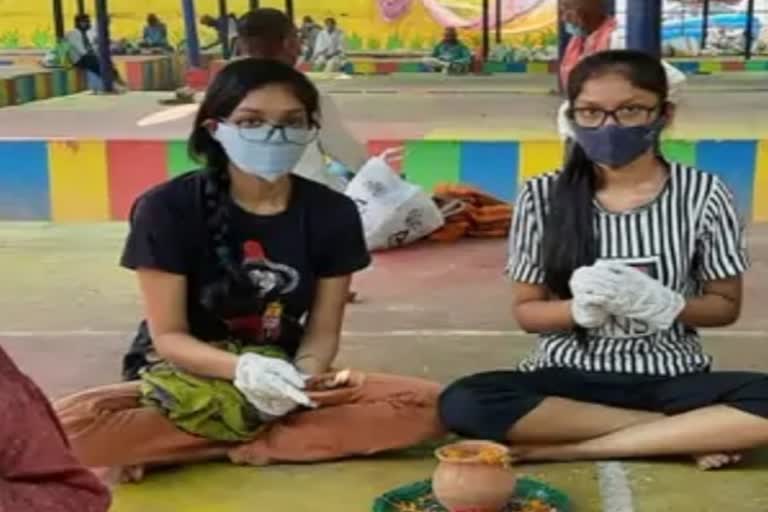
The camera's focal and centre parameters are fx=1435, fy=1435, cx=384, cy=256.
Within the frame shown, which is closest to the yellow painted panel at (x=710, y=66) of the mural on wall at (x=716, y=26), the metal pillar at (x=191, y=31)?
the mural on wall at (x=716, y=26)

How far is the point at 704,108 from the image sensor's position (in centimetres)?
794

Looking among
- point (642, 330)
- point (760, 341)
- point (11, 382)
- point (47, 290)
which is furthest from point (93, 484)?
point (47, 290)

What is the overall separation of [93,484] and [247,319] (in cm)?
131

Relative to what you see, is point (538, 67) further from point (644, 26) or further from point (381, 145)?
point (644, 26)

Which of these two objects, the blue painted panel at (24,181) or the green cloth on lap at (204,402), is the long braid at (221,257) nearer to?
the green cloth on lap at (204,402)

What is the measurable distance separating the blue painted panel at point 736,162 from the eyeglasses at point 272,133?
358cm

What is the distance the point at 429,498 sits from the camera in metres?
2.32

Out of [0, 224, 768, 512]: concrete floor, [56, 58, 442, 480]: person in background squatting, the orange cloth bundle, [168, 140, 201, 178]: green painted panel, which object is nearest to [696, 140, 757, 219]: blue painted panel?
[0, 224, 768, 512]: concrete floor

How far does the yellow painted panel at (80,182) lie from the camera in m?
6.14

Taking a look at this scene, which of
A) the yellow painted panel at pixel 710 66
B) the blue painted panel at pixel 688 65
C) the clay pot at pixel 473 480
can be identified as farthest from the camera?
the blue painted panel at pixel 688 65

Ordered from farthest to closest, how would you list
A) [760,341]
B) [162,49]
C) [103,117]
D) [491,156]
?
[162,49] → [103,117] → [491,156] → [760,341]

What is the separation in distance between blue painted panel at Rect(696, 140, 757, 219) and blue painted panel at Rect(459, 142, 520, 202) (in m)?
0.76

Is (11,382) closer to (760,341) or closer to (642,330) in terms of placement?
(642,330)

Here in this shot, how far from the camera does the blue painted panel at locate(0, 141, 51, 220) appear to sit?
6219 mm
